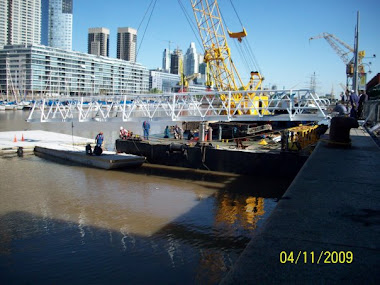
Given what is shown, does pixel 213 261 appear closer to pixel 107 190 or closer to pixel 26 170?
pixel 107 190

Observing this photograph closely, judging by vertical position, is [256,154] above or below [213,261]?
above

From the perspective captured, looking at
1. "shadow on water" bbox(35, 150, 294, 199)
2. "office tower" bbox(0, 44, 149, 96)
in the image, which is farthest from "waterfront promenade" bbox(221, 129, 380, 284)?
"office tower" bbox(0, 44, 149, 96)

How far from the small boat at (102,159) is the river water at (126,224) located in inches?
41.6

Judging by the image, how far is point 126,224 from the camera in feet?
39.7

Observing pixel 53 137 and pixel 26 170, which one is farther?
pixel 53 137

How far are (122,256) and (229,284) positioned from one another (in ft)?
22.3

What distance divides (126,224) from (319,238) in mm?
8811

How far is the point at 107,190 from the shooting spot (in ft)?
56.1

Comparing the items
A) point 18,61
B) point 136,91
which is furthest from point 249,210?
point 136,91

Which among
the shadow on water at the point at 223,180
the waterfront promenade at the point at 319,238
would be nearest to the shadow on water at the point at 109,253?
the waterfront promenade at the point at 319,238

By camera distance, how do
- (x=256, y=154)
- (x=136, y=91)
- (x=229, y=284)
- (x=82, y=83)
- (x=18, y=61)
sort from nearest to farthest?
(x=229, y=284) < (x=256, y=154) < (x=18, y=61) < (x=82, y=83) < (x=136, y=91)
